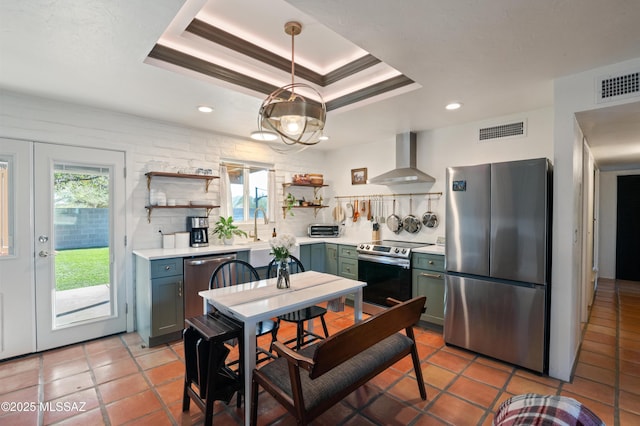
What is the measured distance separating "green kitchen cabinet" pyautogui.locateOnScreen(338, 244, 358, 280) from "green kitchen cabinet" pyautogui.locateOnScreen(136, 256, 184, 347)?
211cm

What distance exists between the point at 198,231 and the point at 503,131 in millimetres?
3715

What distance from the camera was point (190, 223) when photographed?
3.70 meters

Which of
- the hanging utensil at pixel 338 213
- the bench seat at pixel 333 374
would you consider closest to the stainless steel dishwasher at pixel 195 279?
the bench seat at pixel 333 374

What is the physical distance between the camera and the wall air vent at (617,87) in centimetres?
215

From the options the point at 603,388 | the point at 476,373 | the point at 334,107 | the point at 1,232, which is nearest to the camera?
the point at 603,388

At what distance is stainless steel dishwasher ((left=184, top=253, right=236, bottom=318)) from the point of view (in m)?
3.17

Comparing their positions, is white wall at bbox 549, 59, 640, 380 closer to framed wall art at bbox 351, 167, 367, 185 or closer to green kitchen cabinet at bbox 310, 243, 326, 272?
framed wall art at bbox 351, 167, 367, 185

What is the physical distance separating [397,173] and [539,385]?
101 inches

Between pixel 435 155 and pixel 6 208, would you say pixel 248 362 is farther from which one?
pixel 435 155

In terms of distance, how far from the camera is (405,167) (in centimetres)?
411

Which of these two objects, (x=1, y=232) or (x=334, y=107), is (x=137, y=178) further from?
(x=334, y=107)

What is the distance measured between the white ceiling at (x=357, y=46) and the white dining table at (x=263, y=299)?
5.61 feet

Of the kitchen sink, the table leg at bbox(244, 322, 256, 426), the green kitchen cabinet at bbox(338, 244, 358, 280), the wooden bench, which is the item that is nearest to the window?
the kitchen sink

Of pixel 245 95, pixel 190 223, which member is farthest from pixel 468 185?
pixel 190 223
